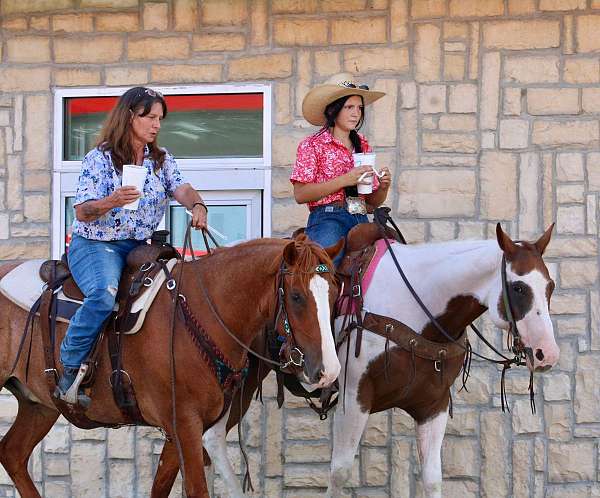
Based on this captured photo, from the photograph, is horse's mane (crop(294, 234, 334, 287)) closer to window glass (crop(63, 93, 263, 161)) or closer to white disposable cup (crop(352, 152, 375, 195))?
white disposable cup (crop(352, 152, 375, 195))

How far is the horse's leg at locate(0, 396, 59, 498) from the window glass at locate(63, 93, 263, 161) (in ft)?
7.46

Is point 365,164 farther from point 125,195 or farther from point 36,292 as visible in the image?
point 36,292

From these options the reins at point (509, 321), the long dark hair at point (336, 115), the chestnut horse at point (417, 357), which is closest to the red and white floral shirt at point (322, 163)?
the long dark hair at point (336, 115)

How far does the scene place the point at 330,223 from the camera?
5.98 meters

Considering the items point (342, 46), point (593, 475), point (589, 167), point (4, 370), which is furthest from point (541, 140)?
point (4, 370)

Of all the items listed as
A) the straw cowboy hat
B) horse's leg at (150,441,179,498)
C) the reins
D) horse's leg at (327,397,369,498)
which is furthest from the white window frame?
horse's leg at (150,441,179,498)

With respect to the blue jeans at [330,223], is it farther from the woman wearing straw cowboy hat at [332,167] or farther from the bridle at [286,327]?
the bridle at [286,327]

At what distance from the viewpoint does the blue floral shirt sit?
205 inches

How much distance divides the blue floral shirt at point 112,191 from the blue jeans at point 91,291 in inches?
2.8

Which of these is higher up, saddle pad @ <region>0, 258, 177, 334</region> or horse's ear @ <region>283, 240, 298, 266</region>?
horse's ear @ <region>283, 240, 298, 266</region>

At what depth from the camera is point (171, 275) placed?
5141 millimetres

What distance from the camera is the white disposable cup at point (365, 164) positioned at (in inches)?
221

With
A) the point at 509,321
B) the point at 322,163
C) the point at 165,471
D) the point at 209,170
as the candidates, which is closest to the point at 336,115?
the point at 322,163

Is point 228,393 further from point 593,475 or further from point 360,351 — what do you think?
point 593,475
